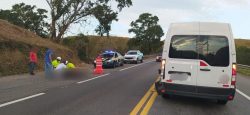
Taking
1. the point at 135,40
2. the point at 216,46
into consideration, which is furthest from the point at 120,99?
the point at 135,40

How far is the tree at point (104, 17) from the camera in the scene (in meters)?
40.4

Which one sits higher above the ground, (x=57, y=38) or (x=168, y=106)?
(x=57, y=38)

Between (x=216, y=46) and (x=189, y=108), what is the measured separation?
1.89 meters

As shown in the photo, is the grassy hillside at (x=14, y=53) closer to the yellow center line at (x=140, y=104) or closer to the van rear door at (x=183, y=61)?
the yellow center line at (x=140, y=104)

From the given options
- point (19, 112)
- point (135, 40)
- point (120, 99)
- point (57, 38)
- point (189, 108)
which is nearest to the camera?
point (19, 112)

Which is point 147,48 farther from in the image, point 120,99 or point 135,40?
point 120,99

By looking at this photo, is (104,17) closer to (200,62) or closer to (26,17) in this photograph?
(26,17)

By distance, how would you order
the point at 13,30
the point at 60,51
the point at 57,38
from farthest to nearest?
the point at 57,38
the point at 60,51
the point at 13,30

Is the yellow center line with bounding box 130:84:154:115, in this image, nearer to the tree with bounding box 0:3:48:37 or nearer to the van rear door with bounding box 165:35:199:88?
the van rear door with bounding box 165:35:199:88

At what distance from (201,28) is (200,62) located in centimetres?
101

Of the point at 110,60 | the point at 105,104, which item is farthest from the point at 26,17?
the point at 105,104

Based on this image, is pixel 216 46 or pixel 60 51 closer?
pixel 216 46

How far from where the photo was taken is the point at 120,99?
1067 centimetres

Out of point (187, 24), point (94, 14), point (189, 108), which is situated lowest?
point (189, 108)
